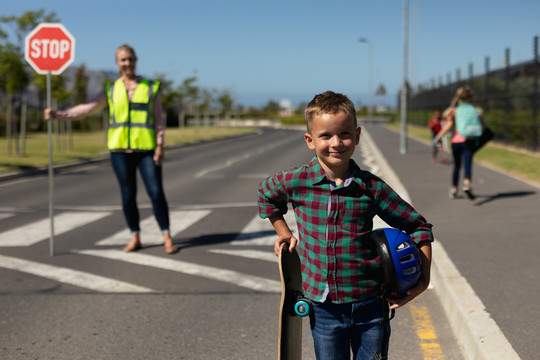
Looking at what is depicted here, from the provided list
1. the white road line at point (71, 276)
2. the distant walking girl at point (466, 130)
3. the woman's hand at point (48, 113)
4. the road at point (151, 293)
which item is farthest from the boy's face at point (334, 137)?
the distant walking girl at point (466, 130)

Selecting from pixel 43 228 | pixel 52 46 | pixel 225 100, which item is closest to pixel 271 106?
pixel 225 100

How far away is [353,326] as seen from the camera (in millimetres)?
2537

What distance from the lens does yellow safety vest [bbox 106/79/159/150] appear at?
6.36 metres

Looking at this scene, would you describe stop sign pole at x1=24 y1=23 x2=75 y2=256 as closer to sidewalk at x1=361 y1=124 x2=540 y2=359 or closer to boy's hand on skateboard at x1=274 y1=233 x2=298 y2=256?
sidewalk at x1=361 y1=124 x2=540 y2=359

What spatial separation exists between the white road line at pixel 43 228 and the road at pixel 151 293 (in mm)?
14

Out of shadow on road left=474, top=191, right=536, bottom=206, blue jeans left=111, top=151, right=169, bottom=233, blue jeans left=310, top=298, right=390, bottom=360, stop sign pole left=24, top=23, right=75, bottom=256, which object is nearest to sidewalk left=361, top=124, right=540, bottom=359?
shadow on road left=474, top=191, right=536, bottom=206

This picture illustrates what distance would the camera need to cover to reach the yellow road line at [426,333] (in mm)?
3886

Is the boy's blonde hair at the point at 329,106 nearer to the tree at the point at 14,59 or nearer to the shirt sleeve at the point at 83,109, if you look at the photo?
the shirt sleeve at the point at 83,109

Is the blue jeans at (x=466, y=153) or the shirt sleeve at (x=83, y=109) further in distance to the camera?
the blue jeans at (x=466, y=153)

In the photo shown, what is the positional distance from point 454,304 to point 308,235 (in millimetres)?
2284

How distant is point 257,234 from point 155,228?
1.32 meters

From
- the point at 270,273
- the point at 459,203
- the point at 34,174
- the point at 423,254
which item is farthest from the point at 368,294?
the point at 34,174

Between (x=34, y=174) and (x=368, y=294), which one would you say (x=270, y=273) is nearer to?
(x=368, y=294)

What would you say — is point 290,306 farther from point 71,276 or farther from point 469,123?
point 469,123
